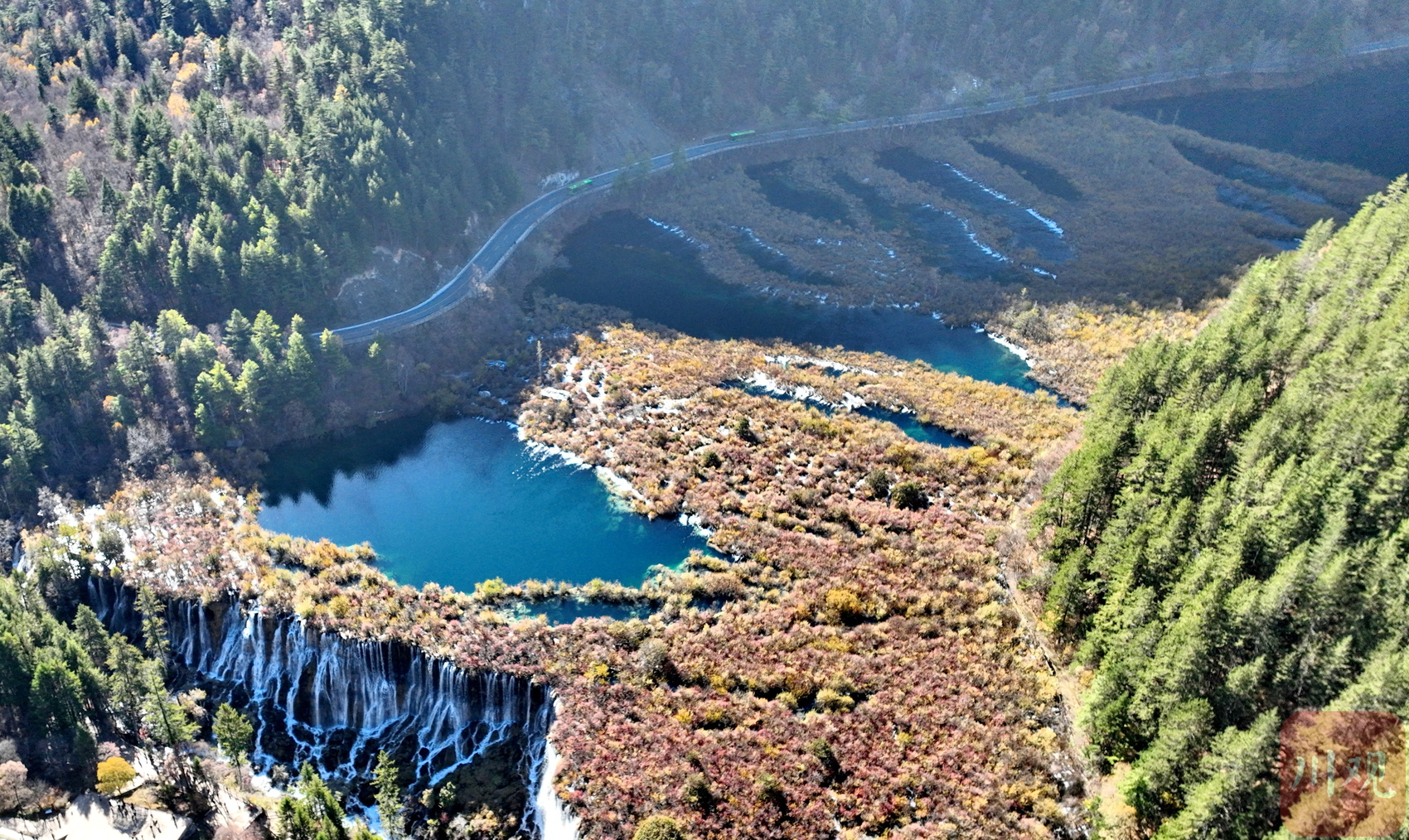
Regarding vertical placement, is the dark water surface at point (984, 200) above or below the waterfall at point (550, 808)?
above

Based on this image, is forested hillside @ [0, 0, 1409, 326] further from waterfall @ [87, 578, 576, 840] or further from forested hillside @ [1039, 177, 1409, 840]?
forested hillside @ [1039, 177, 1409, 840]

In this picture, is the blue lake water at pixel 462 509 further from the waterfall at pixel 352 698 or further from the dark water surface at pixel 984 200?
the dark water surface at pixel 984 200

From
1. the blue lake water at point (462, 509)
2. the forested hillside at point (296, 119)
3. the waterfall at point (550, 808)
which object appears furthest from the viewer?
the forested hillside at point (296, 119)

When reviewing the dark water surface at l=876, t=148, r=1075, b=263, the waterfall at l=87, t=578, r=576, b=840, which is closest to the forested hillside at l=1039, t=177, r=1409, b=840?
the waterfall at l=87, t=578, r=576, b=840

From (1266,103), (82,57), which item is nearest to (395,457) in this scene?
(82,57)

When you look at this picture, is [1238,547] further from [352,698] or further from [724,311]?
[724,311]

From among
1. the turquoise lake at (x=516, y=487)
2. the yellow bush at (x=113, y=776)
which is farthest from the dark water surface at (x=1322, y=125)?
the yellow bush at (x=113, y=776)

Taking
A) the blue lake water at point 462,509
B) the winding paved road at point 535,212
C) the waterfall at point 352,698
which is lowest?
the waterfall at point 352,698
